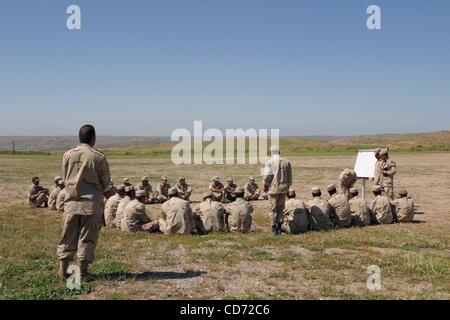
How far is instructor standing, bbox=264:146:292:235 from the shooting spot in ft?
39.6

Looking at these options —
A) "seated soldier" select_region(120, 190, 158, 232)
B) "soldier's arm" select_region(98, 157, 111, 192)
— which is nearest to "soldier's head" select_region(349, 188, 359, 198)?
"seated soldier" select_region(120, 190, 158, 232)

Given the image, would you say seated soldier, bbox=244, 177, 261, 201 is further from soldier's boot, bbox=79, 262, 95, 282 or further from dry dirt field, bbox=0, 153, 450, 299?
soldier's boot, bbox=79, 262, 95, 282

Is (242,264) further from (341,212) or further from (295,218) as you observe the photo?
(341,212)

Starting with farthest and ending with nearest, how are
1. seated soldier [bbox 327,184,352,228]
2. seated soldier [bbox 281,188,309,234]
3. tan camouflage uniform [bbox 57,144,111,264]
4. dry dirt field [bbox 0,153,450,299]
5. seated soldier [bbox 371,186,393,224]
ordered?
1. seated soldier [bbox 371,186,393,224]
2. seated soldier [bbox 327,184,352,228]
3. seated soldier [bbox 281,188,309,234]
4. tan camouflage uniform [bbox 57,144,111,264]
5. dry dirt field [bbox 0,153,450,299]

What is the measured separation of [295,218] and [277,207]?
614 millimetres

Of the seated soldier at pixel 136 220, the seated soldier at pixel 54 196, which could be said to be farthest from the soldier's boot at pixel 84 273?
the seated soldier at pixel 54 196

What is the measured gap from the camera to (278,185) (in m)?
12.1

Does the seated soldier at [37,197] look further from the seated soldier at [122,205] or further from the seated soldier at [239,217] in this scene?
the seated soldier at [239,217]

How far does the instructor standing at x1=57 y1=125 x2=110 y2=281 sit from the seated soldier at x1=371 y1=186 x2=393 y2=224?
28.6ft

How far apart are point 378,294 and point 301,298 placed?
4.21 ft

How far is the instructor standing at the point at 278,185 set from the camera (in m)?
12.1

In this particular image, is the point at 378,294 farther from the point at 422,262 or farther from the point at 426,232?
the point at 426,232

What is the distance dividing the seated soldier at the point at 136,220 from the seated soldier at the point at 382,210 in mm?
6459

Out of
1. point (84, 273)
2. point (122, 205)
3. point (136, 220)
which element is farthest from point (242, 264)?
point (122, 205)
